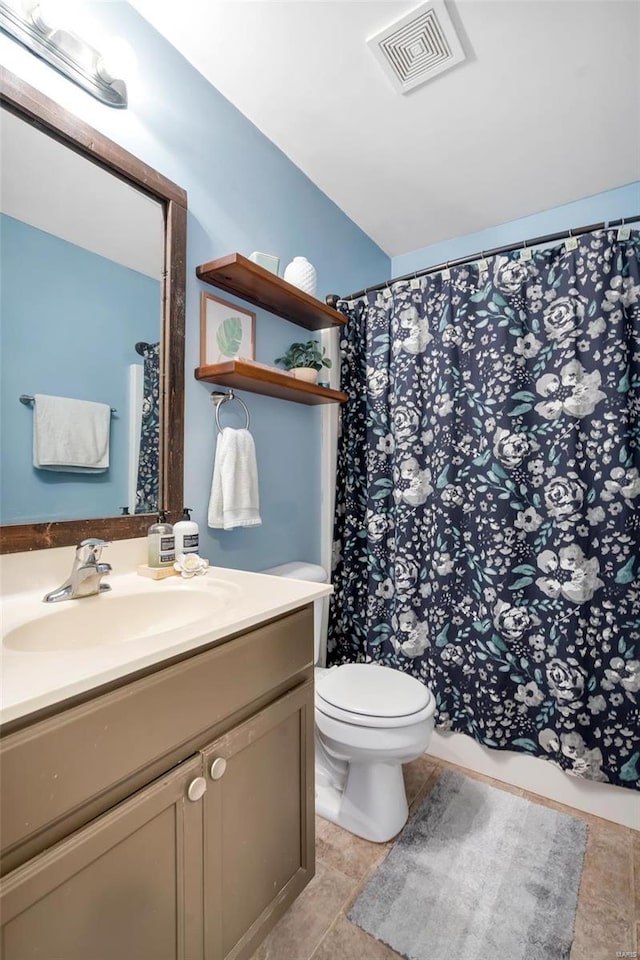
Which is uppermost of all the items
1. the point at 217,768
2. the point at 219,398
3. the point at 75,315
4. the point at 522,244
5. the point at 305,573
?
the point at 522,244

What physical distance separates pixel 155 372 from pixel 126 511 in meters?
0.41

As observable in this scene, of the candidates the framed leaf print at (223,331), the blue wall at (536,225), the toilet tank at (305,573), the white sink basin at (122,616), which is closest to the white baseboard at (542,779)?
the toilet tank at (305,573)

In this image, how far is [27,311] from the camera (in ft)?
3.26

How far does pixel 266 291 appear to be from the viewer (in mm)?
1566

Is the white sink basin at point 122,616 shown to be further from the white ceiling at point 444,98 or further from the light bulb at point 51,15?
the white ceiling at point 444,98

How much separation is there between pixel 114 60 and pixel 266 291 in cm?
69

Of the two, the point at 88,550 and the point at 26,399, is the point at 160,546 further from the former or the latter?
the point at 26,399

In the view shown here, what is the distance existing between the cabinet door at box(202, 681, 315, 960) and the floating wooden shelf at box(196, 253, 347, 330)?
1241mm

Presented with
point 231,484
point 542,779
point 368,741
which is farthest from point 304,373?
point 542,779

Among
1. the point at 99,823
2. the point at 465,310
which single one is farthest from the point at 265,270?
the point at 99,823

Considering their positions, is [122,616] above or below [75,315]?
below

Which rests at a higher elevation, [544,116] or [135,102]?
[544,116]

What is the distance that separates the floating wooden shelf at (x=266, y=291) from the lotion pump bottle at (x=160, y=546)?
83 cm

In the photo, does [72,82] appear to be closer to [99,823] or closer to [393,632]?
[99,823]
